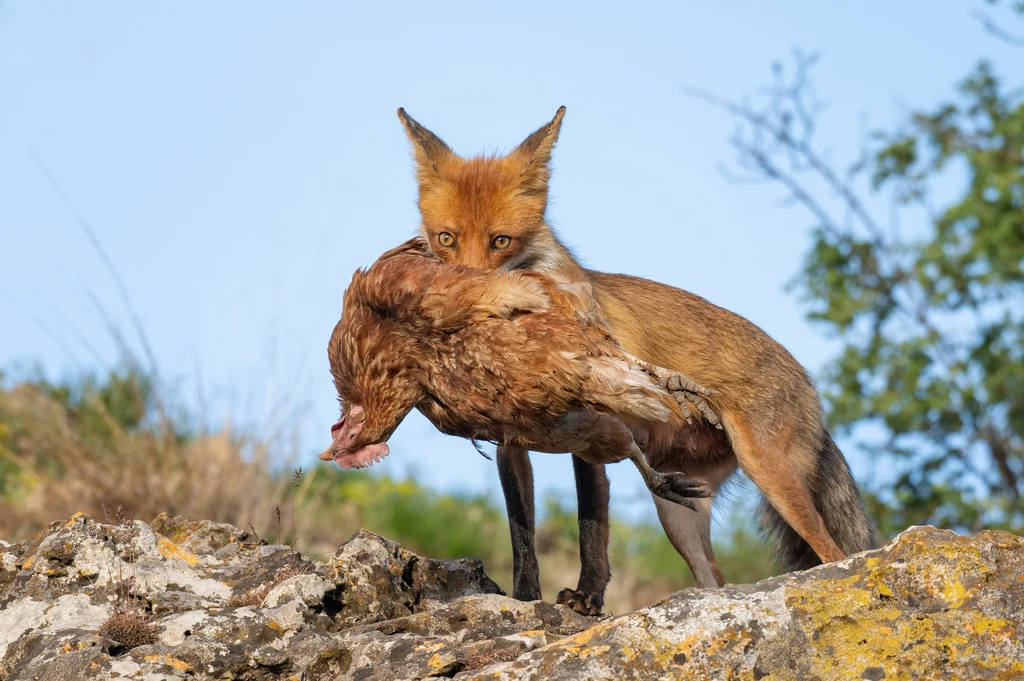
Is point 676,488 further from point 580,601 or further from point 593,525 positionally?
point 593,525

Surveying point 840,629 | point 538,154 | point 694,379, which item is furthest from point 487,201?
point 840,629

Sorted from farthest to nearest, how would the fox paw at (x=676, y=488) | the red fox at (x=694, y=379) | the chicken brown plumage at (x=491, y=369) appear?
the red fox at (x=694, y=379) < the fox paw at (x=676, y=488) < the chicken brown plumage at (x=491, y=369)

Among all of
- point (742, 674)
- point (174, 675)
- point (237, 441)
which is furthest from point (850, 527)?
point (237, 441)

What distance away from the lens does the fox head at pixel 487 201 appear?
6.17 m

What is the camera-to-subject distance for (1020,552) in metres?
3.60

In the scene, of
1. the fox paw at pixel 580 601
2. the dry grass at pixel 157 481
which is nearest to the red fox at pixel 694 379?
the fox paw at pixel 580 601

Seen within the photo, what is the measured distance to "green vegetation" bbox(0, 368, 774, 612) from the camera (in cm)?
966

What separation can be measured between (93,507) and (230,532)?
16.5ft

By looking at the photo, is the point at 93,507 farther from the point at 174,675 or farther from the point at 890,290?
the point at 890,290

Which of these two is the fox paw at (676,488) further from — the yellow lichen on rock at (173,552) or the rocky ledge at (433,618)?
the yellow lichen on rock at (173,552)

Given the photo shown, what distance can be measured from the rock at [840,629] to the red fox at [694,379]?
2075 millimetres

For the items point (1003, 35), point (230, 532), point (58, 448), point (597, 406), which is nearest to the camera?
point (597, 406)

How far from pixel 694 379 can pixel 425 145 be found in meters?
2.20

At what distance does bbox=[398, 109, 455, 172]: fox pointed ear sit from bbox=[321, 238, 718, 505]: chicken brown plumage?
7.11 feet
